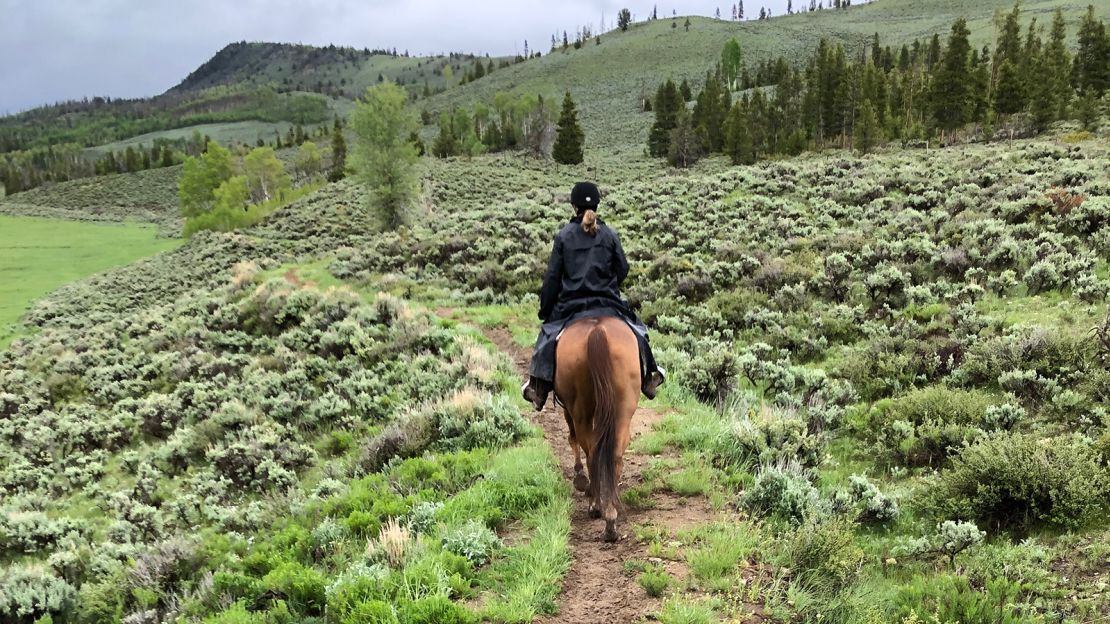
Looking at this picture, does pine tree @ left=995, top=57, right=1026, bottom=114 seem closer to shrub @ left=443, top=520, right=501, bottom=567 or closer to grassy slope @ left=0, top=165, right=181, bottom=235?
shrub @ left=443, top=520, right=501, bottom=567

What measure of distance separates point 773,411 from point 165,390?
50.9 ft

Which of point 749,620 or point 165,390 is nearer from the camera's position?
point 749,620

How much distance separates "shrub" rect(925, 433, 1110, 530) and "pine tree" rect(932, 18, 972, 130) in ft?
229

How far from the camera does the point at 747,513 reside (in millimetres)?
5797

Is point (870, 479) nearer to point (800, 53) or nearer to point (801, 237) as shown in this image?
point (801, 237)

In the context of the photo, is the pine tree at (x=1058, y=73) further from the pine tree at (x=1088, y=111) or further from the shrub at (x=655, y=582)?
the shrub at (x=655, y=582)

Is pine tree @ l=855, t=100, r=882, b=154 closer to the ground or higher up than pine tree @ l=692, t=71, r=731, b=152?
closer to the ground

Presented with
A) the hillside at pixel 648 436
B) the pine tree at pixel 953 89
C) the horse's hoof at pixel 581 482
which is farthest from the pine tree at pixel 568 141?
the horse's hoof at pixel 581 482

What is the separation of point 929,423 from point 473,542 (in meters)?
5.92

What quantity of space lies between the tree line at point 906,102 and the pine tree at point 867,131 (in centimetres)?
11

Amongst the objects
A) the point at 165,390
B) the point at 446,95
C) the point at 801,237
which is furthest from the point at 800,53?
the point at 165,390

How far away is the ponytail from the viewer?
6.14 metres

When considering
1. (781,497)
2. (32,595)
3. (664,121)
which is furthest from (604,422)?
(664,121)

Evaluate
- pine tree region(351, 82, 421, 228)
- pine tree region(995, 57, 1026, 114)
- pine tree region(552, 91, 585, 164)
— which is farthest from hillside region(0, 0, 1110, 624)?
pine tree region(552, 91, 585, 164)
